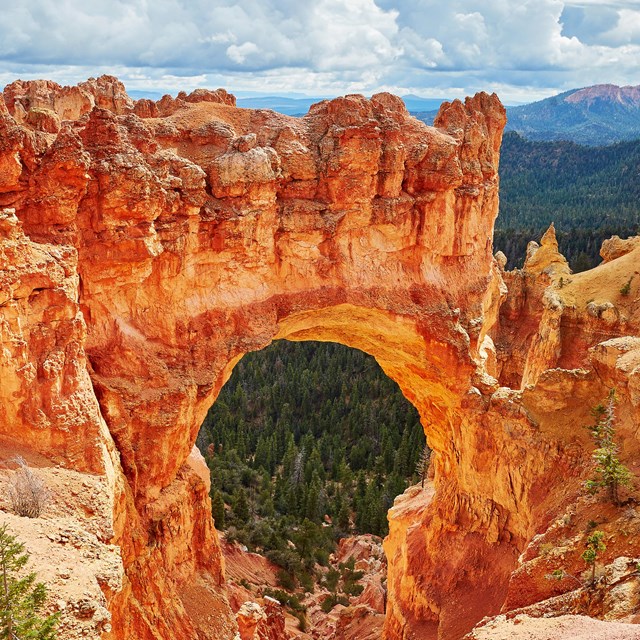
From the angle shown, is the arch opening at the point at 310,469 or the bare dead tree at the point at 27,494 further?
the arch opening at the point at 310,469

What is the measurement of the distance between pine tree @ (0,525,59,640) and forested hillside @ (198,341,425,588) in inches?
1048

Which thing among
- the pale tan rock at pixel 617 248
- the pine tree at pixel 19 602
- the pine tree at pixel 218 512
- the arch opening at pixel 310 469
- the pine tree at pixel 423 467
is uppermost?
the pale tan rock at pixel 617 248

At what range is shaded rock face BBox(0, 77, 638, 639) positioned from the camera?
15569 mm

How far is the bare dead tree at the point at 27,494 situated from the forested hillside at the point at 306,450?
24806mm

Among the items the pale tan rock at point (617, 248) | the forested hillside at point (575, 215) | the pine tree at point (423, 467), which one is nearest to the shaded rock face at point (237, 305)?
the pine tree at point (423, 467)

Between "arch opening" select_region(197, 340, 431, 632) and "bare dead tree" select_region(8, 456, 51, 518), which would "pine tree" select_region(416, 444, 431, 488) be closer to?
"arch opening" select_region(197, 340, 431, 632)

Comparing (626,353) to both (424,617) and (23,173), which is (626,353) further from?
(23,173)

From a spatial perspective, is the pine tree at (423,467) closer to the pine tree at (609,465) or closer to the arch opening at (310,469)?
the arch opening at (310,469)

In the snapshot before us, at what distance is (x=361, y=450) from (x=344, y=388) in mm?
12428

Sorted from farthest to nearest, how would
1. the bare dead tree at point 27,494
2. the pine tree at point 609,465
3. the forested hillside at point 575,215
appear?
the forested hillside at point 575,215 → the pine tree at point 609,465 → the bare dead tree at point 27,494

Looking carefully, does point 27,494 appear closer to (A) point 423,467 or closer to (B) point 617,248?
(A) point 423,467

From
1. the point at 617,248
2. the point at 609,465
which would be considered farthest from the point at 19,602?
the point at 617,248

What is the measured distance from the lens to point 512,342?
42.4 meters

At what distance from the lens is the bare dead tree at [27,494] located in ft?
41.5
